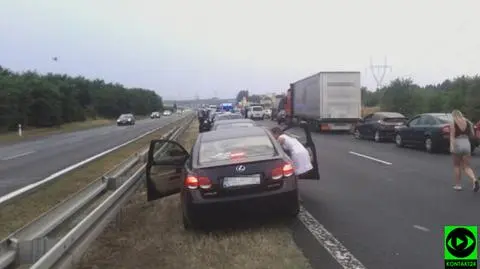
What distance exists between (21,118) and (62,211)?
4781 cm

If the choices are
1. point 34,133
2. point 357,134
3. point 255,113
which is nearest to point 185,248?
point 357,134

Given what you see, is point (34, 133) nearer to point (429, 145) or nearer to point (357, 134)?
point (357, 134)

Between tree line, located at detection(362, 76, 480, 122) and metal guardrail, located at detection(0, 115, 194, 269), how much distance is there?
1162 inches

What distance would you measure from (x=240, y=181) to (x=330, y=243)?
4.68ft

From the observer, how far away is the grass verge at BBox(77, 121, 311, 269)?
5969 mm

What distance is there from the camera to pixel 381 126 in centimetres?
2531

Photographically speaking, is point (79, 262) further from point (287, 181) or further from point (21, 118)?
point (21, 118)

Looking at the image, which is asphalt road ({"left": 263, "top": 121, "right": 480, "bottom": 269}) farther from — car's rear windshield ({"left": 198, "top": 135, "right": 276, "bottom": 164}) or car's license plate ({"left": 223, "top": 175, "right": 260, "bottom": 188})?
car's rear windshield ({"left": 198, "top": 135, "right": 276, "bottom": 164})

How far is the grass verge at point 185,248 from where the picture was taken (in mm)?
5969

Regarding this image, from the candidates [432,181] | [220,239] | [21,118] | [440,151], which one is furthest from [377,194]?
[21,118]

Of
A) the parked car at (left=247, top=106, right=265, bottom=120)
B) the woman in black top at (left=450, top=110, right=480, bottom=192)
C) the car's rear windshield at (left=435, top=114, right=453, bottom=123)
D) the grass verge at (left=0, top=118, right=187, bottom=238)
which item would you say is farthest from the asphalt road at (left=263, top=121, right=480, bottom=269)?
the parked car at (left=247, top=106, right=265, bottom=120)

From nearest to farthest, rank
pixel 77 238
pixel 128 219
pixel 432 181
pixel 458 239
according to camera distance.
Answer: pixel 458 239 < pixel 77 238 < pixel 128 219 < pixel 432 181

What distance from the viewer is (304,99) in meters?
38.6

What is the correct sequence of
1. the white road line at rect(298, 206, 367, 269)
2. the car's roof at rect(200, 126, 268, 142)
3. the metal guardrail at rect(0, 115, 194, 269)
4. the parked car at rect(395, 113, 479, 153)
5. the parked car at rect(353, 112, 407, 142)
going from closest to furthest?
the metal guardrail at rect(0, 115, 194, 269) → the white road line at rect(298, 206, 367, 269) → the car's roof at rect(200, 126, 268, 142) → the parked car at rect(395, 113, 479, 153) → the parked car at rect(353, 112, 407, 142)
